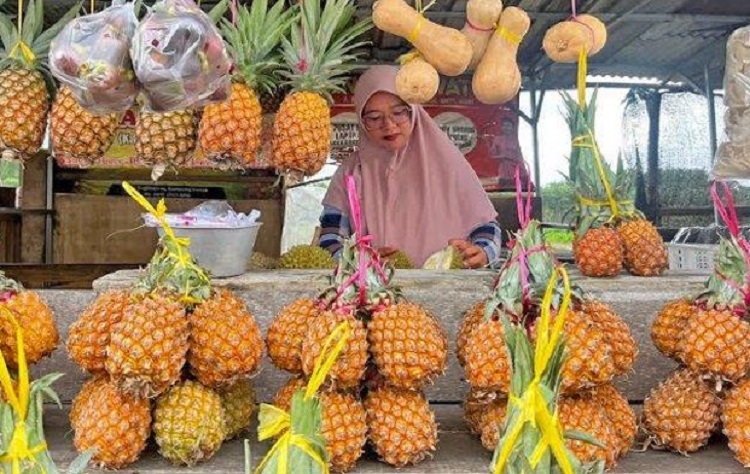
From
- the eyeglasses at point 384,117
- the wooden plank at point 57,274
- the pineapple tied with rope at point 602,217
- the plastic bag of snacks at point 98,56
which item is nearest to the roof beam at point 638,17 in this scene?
the eyeglasses at point 384,117

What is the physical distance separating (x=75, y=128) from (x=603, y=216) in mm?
2209

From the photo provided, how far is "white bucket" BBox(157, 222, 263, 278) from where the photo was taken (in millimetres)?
2660

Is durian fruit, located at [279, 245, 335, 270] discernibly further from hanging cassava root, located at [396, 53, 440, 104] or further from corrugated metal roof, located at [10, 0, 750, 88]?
corrugated metal roof, located at [10, 0, 750, 88]

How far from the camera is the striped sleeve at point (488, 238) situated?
4391 mm

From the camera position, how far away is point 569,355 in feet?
6.25

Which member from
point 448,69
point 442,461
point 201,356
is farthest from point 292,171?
point 442,461

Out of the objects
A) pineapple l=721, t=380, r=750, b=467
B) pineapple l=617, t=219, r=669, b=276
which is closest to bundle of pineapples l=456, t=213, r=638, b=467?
pineapple l=721, t=380, r=750, b=467

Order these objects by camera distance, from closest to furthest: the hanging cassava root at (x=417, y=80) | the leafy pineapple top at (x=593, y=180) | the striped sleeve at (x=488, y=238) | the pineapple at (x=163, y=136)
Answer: the pineapple at (x=163, y=136) → the hanging cassava root at (x=417, y=80) → the leafy pineapple top at (x=593, y=180) → the striped sleeve at (x=488, y=238)

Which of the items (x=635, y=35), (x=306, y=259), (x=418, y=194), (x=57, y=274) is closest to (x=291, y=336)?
(x=306, y=259)

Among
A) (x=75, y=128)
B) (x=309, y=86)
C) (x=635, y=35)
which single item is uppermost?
(x=635, y=35)

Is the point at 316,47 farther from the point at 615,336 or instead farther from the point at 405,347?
the point at 615,336

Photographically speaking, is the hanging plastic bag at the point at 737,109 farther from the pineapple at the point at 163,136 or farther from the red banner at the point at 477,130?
the red banner at the point at 477,130

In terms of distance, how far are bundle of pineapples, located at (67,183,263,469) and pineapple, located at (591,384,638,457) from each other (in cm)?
107

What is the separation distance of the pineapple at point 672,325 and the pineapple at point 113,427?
5.29 feet
